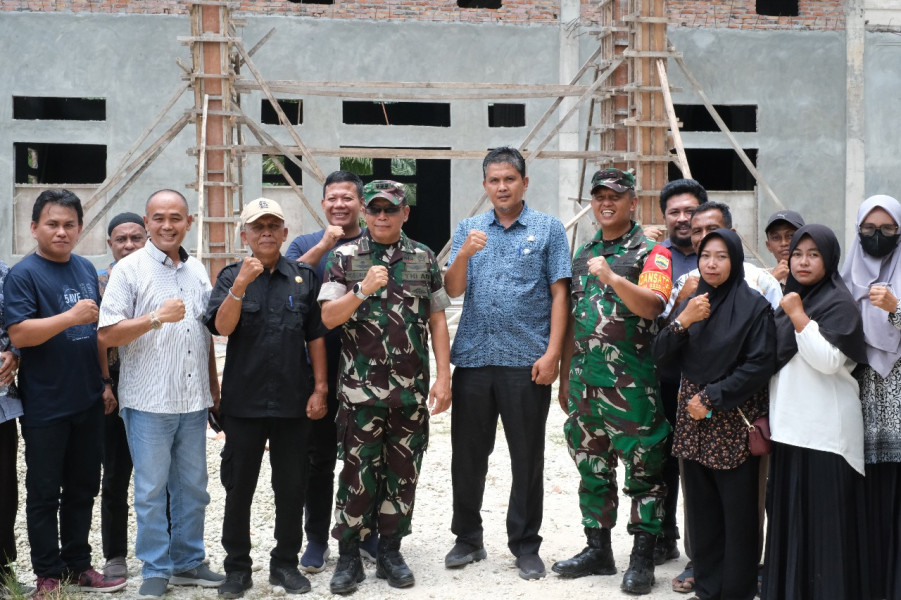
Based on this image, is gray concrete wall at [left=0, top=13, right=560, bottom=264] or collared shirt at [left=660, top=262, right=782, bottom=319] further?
gray concrete wall at [left=0, top=13, right=560, bottom=264]

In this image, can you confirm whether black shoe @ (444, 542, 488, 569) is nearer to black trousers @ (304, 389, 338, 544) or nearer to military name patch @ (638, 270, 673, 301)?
black trousers @ (304, 389, 338, 544)

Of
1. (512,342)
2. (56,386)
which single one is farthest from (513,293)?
(56,386)

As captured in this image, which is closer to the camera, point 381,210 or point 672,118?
point 381,210

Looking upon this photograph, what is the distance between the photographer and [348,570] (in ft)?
14.0

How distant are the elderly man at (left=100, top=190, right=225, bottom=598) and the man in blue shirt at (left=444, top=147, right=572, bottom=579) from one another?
1213mm

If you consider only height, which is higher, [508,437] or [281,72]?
[281,72]

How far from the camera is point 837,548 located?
3.55 metres

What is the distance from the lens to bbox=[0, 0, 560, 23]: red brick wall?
13.1m

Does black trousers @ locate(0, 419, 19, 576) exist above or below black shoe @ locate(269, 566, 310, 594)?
above

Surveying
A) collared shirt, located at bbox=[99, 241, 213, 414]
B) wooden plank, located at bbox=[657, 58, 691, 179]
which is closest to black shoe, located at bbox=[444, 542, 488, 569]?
collared shirt, located at bbox=[99, 241, 213, 414]

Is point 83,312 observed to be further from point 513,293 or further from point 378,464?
point 513,293

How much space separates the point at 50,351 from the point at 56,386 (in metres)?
0.16

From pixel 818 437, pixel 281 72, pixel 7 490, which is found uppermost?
pixel 281 72

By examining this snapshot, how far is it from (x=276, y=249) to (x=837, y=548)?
2.65m
